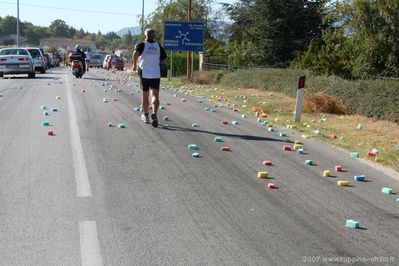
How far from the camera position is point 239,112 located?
52.0 feet

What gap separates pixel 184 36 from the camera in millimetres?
30188

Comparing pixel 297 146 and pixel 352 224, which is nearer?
pixel 352 224

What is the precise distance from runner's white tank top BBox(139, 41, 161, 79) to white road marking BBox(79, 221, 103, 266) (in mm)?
6760

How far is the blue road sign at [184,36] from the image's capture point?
98.6 ft

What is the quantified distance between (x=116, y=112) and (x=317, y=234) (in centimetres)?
912

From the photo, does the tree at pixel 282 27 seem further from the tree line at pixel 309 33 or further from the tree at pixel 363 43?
the tree at pixel 363 43

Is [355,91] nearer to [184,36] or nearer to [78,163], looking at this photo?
[78,163]

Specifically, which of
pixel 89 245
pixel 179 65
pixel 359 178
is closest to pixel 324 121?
pixel 359 178

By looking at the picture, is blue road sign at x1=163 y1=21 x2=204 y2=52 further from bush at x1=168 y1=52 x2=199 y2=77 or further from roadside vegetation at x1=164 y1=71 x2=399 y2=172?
bush at x1=168 y1=52 x2=199 y2=77

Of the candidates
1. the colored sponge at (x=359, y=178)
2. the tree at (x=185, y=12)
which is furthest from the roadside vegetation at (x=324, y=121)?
the tree at (x=185, y=12)

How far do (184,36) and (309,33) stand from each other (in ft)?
22.3

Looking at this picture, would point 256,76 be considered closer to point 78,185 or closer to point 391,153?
point 391,153

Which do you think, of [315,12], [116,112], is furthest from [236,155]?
[315,12]

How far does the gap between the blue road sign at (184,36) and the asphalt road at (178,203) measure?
65.5 feet
